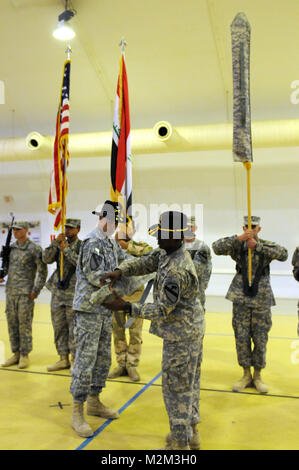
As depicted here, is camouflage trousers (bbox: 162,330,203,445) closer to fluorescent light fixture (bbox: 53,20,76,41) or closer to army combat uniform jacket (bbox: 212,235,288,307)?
army combat uniform jacket (bbox: 212,235,288,307)

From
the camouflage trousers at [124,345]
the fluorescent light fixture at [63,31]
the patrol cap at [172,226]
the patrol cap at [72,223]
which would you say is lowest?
the camouflage trousers at [124,345]

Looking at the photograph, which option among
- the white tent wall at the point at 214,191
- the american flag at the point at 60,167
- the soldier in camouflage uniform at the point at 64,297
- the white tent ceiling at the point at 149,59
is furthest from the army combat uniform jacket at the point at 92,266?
the white tent wall at the point at 214,191

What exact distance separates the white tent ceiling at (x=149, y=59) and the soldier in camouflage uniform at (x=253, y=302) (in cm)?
429

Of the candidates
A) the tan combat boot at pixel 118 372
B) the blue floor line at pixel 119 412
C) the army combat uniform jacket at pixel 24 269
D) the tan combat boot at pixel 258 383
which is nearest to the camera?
the blue floor line at pixel 119 412

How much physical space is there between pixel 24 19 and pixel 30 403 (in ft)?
20.8

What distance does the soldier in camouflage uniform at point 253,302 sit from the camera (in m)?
4.34

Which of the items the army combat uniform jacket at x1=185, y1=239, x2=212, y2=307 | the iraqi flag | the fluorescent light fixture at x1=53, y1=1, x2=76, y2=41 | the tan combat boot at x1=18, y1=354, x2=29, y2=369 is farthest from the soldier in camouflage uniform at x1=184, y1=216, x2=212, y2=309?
the fluorescent light fixture at x1=53, y1=1, x2=76, y2=41

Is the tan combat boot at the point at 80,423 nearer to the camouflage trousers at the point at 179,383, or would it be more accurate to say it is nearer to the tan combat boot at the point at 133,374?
the camouflage trousers at the point at 179,383

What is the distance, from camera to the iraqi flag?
4480mm

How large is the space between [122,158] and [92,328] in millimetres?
2048

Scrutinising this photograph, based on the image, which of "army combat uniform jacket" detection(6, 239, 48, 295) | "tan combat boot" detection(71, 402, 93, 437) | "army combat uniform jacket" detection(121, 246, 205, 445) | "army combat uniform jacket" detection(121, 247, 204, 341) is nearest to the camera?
"army combat uniform jacket" detection(121, 247, 204, 341)

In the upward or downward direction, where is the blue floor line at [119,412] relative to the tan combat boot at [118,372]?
downward

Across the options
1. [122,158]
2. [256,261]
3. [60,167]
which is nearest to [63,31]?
[60,167]

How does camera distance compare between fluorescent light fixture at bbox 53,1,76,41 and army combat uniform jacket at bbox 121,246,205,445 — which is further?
fluorescent light fixture at bbox 53,1,76,41
